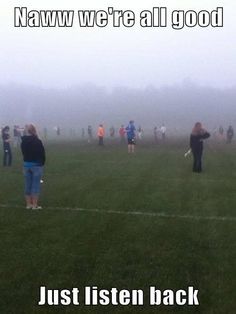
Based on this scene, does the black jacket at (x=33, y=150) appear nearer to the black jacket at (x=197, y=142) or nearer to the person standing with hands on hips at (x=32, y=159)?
the person standing with hands on hips at (x=32, y=159)

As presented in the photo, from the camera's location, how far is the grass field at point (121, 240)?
26.4 ft

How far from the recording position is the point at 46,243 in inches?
409

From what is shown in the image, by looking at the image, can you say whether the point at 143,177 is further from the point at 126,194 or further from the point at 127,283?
the point at 127,283

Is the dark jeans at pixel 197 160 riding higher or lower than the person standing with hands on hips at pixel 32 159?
lower

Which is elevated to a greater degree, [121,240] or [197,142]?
[197,142]

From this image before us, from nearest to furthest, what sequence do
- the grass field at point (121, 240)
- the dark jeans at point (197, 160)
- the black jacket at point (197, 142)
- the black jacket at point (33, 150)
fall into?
the grass field at point (121, 240) < the black jacket at point (33, 150) < the black jacket at point (197, 142) < the dark jeans at point (197, 160)

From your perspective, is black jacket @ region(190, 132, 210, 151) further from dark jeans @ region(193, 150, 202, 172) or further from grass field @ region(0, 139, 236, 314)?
grass field @ region(0, 139, 236, 314)

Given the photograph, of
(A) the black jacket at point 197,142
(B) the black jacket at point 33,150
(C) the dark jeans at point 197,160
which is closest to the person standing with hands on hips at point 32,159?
(B) the black jacket at point 33,150

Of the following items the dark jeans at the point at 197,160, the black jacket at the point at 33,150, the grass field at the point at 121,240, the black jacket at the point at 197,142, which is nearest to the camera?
the grass field at the point at 121,240

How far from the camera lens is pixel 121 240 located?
34.8 ft

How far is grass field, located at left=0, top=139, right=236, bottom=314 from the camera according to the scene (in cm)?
804

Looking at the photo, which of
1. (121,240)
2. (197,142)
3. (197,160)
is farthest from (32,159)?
(197,160)

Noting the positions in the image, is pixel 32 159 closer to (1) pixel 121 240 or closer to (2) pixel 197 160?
(1) pixel 121 240

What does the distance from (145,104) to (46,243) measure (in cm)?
16337
